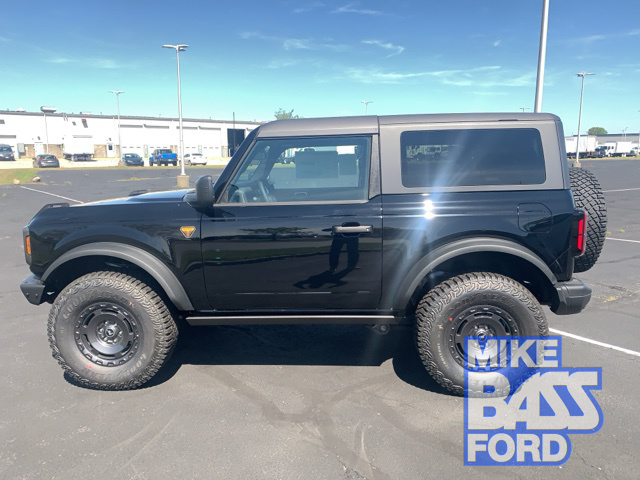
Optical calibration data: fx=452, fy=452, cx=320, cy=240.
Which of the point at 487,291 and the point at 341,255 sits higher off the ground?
the point at 341,255

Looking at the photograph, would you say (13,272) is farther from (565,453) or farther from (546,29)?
(546,29)

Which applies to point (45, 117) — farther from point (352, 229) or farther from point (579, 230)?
point (579, 230)

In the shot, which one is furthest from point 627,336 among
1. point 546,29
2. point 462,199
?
point 546,29

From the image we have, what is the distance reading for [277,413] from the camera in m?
3.12

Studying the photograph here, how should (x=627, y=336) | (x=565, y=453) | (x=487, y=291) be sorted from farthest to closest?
1. (x=627, y=336)
2. (x=487, y=291)
3. (x=565, y=453)

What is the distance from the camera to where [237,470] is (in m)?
2.55

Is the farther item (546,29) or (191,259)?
(546,29)

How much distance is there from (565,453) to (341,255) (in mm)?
1832

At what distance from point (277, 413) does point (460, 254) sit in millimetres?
1680

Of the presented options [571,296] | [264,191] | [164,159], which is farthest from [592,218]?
[164,159]

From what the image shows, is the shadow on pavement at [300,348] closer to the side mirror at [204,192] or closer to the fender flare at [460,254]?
the fender flare at [460,254]

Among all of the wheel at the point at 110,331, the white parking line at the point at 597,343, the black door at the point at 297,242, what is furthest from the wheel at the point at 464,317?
the wheel at the point at 110,331

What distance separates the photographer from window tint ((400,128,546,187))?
3277 mm

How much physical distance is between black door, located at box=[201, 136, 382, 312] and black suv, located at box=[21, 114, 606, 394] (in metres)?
0.01
